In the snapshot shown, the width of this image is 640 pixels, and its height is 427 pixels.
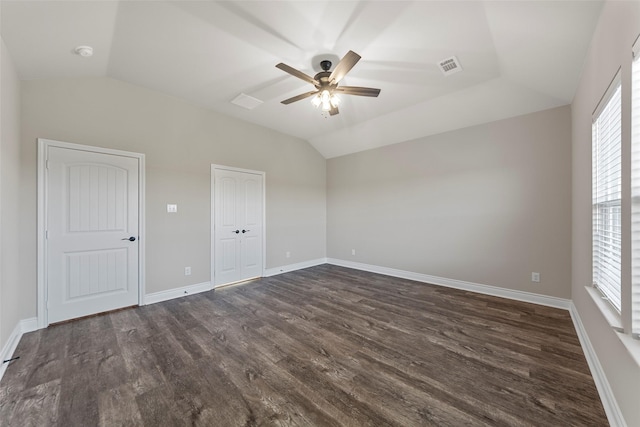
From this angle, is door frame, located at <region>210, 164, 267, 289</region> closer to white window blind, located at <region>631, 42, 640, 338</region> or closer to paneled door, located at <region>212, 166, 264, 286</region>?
paneled door, located at <region>212, 166, 264, 286</region>

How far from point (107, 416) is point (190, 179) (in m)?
3.10

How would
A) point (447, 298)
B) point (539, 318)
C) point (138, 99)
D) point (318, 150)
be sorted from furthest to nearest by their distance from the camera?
point (318, 150) < point (447, 298) < point (138, 99) < point (539, 318)

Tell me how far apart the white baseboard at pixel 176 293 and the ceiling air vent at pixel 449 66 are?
4537 mm

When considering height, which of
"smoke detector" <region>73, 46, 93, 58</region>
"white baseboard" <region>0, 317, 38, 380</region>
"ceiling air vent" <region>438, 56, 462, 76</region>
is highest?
"ceiling air vent" <region>438, 56, 462, 76</region>

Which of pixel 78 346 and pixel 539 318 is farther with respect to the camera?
pixel 539 318

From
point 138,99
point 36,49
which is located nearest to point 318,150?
point 138,99

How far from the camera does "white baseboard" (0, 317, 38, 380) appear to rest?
2.12 metres

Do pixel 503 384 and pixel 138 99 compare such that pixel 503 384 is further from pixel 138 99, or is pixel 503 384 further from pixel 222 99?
pixel 138 99

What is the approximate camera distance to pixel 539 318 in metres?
2.99

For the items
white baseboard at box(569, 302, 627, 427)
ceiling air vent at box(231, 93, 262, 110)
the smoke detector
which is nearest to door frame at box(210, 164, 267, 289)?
ceiling air vent at box(231, 93, 262, 110)

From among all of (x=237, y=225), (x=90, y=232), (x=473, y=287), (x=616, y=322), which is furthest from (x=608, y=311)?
(x=90, y=232)

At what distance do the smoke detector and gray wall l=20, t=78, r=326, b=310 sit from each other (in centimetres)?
67

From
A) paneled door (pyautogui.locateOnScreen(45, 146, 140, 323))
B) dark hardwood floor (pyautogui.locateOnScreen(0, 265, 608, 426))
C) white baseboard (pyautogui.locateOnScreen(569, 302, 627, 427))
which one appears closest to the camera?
white baseboard (pyautogui.locateOnScreen(569, 302, 627, 427))

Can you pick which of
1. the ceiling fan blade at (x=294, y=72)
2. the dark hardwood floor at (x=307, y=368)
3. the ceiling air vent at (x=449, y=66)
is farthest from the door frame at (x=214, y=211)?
the ceiling air vent at (x=449, y=66)
